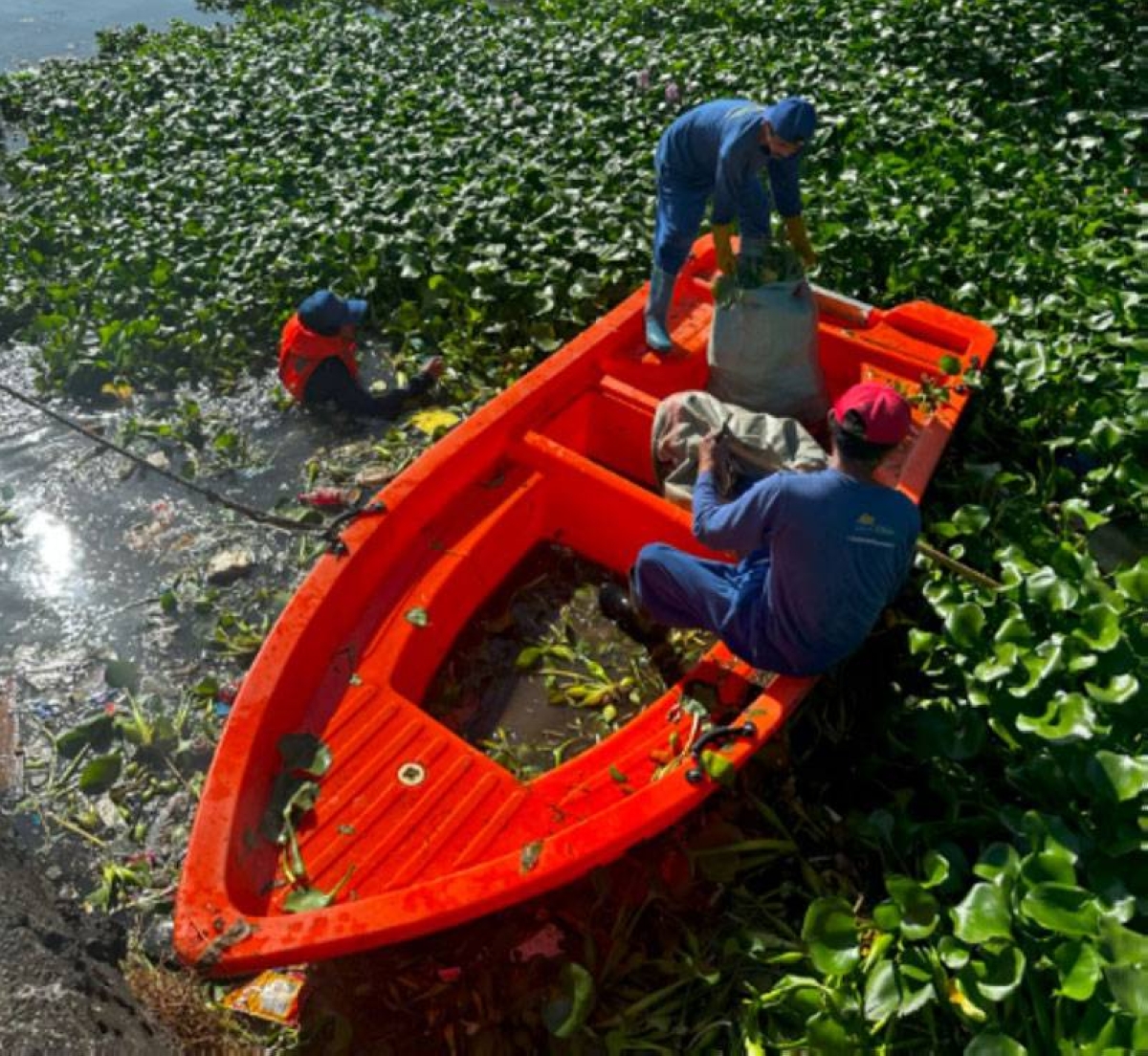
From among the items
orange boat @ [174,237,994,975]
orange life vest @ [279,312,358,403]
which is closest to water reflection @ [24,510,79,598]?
orange life vest @ [279,312,358,403]

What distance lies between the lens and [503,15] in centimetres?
959

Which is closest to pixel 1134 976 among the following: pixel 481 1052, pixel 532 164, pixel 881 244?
pixel 481 1052

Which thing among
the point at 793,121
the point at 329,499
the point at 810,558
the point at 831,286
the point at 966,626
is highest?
the point at 793,121

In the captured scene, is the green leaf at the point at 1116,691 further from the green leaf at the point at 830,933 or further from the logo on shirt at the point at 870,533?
the green leaf at the point at 830,933

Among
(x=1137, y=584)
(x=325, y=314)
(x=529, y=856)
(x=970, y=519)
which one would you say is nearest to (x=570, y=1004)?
(x=529, y=856)

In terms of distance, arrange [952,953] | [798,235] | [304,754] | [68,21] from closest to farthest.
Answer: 1. [952,953]
2. [304,754]
3. [798,235]
4. [68,21]

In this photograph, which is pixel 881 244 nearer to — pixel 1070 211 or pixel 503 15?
pixel 1070 211

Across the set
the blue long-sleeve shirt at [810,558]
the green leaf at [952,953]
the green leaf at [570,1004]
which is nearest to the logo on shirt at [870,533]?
the blue long-sleeve shirt at [810,558]

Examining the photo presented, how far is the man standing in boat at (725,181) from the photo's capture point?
410 cm

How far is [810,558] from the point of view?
9.95ft

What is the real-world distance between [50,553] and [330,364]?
5.32 ft

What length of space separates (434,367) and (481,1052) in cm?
361

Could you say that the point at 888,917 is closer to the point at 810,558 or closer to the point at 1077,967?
the point at 1077,967

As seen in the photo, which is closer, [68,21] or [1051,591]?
[1051,591]
